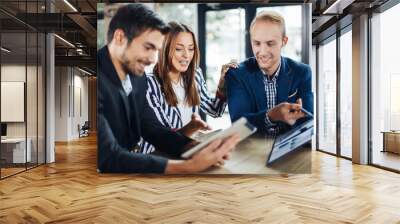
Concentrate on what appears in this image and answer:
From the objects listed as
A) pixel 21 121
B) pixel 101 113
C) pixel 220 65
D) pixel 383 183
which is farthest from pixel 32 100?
pixel 383 183

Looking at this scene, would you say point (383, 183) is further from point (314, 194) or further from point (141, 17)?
point (141, 17)

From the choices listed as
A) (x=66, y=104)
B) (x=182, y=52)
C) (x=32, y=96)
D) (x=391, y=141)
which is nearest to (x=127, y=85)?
(x=182, y=52)

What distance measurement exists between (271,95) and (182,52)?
1601mm

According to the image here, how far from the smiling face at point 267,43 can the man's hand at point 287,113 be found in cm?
60

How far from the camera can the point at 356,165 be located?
8102mm

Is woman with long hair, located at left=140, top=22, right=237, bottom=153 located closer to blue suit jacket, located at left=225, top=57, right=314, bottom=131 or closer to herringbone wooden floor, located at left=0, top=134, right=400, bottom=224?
blue suit jacket, located at left=225, top=57, right=314, bottom=131

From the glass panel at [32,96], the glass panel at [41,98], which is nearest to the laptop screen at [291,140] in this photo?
the glass panel at [32,96]

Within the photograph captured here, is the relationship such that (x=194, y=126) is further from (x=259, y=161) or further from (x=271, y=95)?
(x=271, y=95)

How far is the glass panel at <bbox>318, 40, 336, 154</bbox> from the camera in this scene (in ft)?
33.3

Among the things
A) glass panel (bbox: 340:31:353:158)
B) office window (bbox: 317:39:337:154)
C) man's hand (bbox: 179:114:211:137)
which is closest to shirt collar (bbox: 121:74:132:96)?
man's hand (bbox: 179:114:211:137)

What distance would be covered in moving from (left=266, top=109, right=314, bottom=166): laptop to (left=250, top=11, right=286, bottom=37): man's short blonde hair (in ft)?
4.99

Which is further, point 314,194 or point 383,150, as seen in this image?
point 383,150

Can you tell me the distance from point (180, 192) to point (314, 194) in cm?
177

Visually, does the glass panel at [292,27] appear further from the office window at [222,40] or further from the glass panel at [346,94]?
the glass panel at [346,94]
